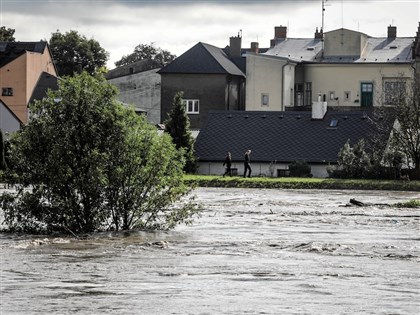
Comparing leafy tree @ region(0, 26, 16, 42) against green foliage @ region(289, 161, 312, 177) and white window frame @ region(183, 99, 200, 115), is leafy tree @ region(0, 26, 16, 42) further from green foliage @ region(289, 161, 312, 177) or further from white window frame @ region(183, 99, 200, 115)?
green foliage @ region(289, 161, 312, 177)

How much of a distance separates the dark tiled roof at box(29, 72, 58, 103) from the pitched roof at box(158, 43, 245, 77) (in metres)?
9.98

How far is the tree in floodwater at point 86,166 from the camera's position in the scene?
3641 centimetres

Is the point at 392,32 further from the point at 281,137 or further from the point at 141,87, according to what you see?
the point at 281,137

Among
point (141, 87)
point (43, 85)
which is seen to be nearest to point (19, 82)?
point (43, 85)

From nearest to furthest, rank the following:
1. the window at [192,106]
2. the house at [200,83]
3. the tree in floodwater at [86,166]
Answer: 1. the tree in floodwater at [86,166]
2. the house at [200,83]
3. the window at [192,106]

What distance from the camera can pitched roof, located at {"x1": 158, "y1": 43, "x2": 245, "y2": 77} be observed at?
110m

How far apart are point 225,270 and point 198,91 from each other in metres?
81.6

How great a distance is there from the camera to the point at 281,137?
82.5 metres

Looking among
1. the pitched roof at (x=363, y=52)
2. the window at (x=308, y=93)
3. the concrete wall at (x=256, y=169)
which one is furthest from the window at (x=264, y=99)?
the concrete wall at (x=256, y=169)

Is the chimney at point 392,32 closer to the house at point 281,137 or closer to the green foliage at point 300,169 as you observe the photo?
the house at point 281,137

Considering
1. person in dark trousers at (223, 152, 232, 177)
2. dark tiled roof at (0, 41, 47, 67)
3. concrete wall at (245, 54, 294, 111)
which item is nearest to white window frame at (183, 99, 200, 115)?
concrete wall at (245, 54, 294, 111)

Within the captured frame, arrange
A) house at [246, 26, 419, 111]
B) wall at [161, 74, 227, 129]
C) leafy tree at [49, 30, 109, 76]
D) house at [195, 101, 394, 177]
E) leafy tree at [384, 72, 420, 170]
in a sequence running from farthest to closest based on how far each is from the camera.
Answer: leafy tree at [49, 30, 109, 76], wall at [161, 74, 227, 129], house at [246, 26, 419, 111], house at [195, 101, 394, 177], leafy tree at [384, 72, 420, 170]

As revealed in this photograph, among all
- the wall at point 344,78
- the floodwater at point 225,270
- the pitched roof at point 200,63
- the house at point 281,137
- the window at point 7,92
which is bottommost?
the floodwater at point 225,270

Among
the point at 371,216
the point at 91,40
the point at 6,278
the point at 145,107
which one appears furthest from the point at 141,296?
the point at 91,40
